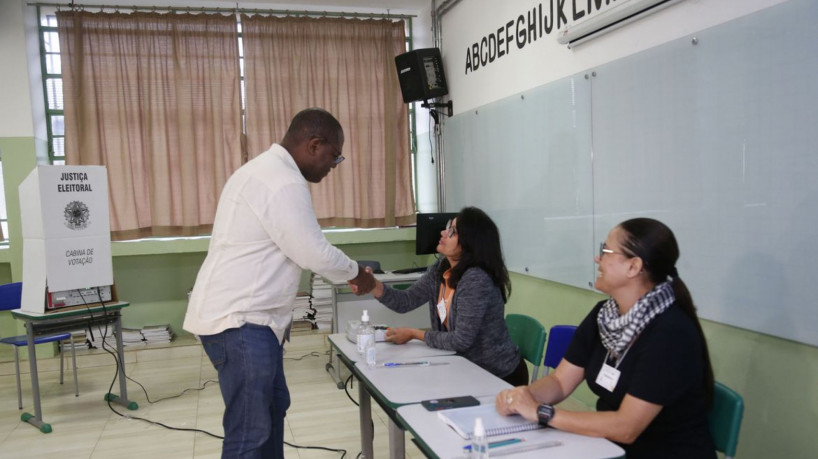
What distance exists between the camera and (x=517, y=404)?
150 centimetres

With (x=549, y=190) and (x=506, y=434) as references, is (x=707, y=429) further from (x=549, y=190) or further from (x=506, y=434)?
(x=549, y=190)

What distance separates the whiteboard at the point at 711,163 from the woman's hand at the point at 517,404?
115 cm

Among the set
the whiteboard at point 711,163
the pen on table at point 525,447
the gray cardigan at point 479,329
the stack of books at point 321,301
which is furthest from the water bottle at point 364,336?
the stack of books at point 321,301

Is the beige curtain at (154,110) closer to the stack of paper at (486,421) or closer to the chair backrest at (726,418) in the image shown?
the stack of paper at (486,421)

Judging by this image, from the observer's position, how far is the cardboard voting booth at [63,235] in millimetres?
3508

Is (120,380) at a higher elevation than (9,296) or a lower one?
lower

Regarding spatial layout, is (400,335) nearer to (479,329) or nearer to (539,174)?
(479,329)

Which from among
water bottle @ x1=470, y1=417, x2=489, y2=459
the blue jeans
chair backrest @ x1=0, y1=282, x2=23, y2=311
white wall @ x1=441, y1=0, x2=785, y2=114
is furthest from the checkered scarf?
chair backrest @ x1=0, y1=282, x2=23, y2=311

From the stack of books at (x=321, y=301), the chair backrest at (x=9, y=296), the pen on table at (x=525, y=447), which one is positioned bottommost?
the stack of books at (x=321, y=301)

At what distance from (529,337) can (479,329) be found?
0.31 meters

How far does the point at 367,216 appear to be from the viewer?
586 cm

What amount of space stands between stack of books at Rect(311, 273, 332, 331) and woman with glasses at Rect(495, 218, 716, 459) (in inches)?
155

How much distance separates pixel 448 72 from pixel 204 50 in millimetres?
2313

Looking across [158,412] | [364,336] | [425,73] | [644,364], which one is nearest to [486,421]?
[644,364]
